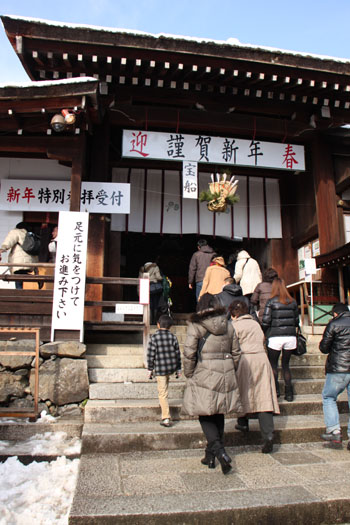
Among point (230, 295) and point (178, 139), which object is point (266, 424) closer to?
point (230, 295)

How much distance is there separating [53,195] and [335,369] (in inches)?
274

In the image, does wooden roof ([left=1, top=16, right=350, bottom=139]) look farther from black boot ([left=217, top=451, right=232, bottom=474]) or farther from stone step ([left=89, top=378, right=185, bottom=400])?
black boot ([left=217, top=451, right=232, bottom=474])

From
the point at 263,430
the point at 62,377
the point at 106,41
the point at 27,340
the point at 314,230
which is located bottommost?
the point at 263,430

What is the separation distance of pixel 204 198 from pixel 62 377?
16.8ft

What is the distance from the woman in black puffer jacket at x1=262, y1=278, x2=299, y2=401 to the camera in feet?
20.2

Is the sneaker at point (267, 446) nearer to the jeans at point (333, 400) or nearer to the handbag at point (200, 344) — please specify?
the jeans at point (333, 400)

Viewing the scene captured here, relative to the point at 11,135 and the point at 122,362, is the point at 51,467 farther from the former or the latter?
the point at 11,135

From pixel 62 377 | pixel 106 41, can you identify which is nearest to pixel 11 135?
pixel 106 41

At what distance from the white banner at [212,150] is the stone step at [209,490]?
6511 mm

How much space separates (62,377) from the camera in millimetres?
6277

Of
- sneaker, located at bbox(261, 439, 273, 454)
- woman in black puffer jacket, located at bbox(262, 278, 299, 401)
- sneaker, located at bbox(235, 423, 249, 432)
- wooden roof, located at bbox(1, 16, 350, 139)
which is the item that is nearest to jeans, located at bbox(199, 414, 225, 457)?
sneaker, located at bbox(261, 439, 273, 454)

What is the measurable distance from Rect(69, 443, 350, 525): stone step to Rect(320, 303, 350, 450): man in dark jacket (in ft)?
1.16

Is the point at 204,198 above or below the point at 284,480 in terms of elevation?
above

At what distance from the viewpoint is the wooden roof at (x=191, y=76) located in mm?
8211
